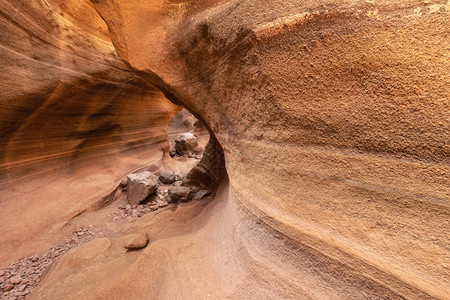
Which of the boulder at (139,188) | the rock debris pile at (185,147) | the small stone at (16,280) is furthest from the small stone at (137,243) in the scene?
the rock debris pile at (185,147)

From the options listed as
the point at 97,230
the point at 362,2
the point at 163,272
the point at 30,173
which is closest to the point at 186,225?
the point at 163,272

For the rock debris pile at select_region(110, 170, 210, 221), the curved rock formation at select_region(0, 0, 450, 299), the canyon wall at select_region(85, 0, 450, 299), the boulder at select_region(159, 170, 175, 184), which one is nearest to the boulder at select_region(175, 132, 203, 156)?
the boulder at select_region(159, 170, 175, 184)

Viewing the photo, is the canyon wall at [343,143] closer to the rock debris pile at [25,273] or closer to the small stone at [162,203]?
the small stone at [162,203]

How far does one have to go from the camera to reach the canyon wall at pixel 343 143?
1.93 feet

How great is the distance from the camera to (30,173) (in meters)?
2.70

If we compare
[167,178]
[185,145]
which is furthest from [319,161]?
[185,145]

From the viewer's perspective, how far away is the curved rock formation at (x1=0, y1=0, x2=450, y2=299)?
594 mm

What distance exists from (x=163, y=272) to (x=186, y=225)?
77cm

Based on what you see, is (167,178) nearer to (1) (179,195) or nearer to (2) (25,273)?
(1) (179,195)

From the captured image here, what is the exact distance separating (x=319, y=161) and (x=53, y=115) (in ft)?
12.4

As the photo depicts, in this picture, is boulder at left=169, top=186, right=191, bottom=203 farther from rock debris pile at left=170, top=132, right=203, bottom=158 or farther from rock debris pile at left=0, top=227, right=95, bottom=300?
rock debris pile at left=170, top=132, right=203, bottom=158

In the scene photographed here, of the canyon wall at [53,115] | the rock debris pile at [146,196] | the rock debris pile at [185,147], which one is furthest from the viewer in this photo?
the rock debris pile at [185,147]

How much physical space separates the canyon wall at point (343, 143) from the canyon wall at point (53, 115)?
2.66 m

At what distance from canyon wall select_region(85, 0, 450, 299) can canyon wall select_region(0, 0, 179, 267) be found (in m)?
2.66
